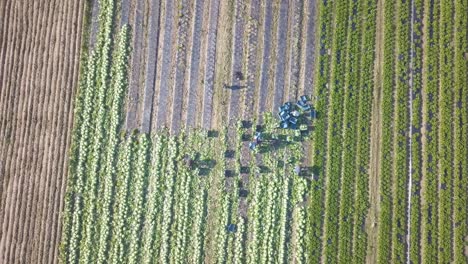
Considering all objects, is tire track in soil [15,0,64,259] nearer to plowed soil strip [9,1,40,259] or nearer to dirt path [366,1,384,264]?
plowed soil strip [9,1,40,259]

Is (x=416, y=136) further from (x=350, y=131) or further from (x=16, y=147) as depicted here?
(x=16, y=147)

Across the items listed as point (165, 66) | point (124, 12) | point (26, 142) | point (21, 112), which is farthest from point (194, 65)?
point (26, 142)

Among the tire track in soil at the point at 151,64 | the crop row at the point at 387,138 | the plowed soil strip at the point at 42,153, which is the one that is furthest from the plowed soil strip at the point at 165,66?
the crop row at the point at 387,138

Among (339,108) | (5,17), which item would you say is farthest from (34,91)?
(339,108)

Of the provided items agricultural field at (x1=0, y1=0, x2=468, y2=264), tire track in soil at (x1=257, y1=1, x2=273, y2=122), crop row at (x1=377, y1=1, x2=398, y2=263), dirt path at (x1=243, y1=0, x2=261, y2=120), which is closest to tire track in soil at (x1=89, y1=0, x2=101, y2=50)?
agricultural field at (x1=0, y1=0, x2=468, y2=264)

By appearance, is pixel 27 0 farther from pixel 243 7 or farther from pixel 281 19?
pixel 281 19
